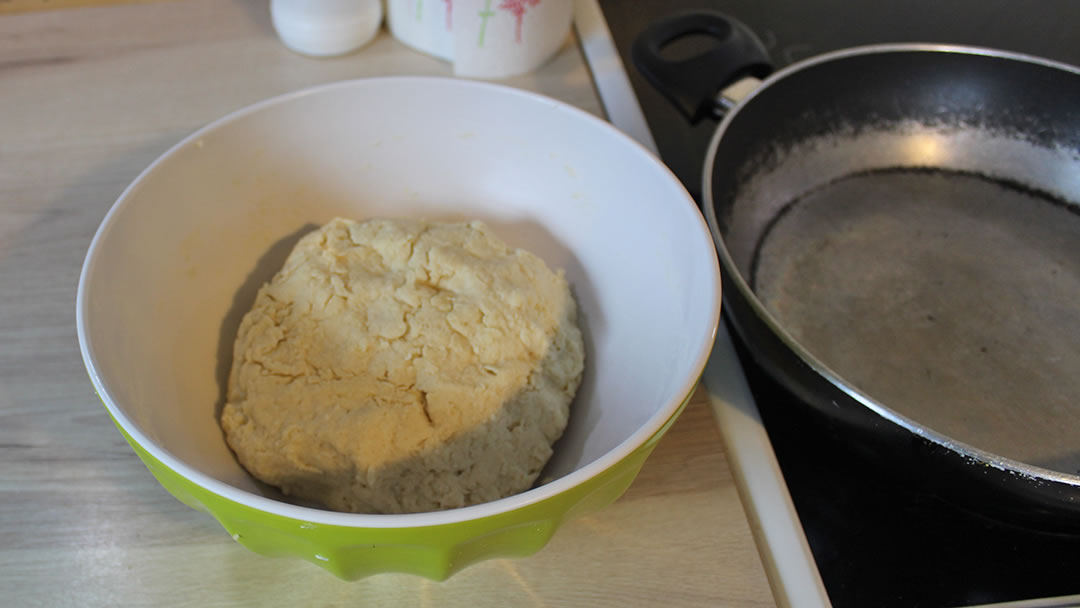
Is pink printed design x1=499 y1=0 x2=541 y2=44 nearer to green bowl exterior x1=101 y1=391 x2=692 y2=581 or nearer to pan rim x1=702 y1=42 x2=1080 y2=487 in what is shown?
pan rim x1=702 y1=42 x2=1080 y2=487

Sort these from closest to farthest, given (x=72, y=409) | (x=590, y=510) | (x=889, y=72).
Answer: (x=590, y=510)
(x=72, y=409)
(x=889, y=72)

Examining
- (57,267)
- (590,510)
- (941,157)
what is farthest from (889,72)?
(57,267)

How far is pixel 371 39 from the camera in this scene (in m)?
0.96

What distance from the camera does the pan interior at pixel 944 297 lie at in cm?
70

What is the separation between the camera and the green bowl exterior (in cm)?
41

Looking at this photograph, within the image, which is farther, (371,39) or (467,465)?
(371,39)

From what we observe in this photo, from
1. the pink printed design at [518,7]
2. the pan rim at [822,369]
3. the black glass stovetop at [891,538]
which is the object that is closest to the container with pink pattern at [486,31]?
the pink printed design at [518,7]

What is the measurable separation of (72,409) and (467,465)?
0.34 metres

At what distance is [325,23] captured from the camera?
2.95 feet

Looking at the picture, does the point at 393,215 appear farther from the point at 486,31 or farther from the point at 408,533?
the point at 408,533

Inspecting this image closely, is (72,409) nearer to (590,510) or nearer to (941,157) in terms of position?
(590,510)

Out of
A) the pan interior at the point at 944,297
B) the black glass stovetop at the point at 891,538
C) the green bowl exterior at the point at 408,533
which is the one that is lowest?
the black glass stovetop at the point at 891,538

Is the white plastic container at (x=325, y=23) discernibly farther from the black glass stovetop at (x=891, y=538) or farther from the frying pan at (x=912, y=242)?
the black glass stovetop at (x=891, y=538)

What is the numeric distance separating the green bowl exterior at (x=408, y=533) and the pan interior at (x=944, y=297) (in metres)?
0.37
